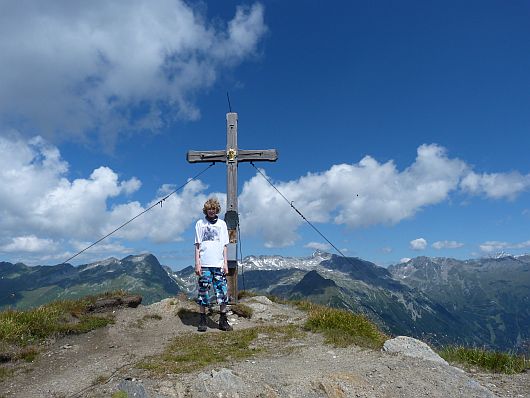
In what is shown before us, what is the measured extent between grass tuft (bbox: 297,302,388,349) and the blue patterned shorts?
2866 mm

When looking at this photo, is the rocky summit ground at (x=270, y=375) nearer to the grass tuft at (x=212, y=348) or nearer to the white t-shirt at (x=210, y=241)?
the grass tuft at (x=212, y=348)

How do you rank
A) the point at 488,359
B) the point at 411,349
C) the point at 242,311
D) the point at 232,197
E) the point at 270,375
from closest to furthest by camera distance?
1. the point at 270,375
2. the point at 411,349
3. the point at 488,359
4. the point at 242,311
5. the point at 232,197

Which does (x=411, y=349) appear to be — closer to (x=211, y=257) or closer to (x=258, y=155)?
(x=211, y=257)

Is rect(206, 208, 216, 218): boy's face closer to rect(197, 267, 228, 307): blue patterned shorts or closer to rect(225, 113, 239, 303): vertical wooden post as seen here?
rect(197, 267, 228, 307): blue patterned shorts

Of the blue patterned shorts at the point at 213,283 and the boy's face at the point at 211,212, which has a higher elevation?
the boy's face at the point at 211,212

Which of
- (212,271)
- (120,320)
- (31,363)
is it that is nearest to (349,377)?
(212,271)

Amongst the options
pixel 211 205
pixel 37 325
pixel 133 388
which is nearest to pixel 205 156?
pixel 211 205

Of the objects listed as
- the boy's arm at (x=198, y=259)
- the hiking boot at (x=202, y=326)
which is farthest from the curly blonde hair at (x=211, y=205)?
the hiking boot at (x=202, y=326)

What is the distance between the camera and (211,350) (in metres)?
10.1

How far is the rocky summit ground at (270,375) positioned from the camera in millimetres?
7383

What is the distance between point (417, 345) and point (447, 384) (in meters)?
2.29

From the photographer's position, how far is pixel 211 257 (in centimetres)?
1288

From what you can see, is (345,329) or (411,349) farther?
(345,329)

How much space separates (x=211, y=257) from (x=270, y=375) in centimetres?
546
